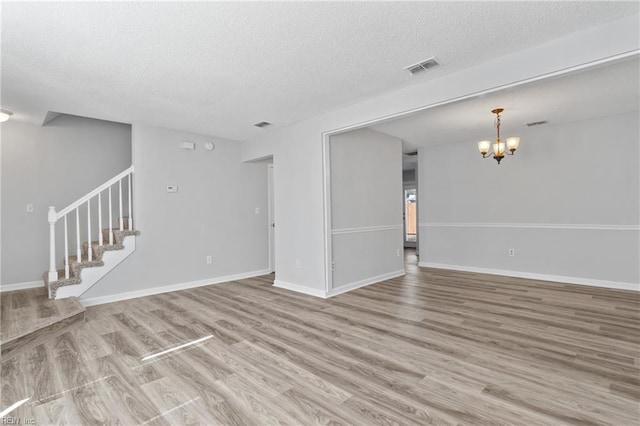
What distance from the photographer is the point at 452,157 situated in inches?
242

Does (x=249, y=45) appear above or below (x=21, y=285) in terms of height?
above

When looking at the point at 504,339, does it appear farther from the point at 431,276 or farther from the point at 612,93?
the point at 612,93

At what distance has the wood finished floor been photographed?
179 cm

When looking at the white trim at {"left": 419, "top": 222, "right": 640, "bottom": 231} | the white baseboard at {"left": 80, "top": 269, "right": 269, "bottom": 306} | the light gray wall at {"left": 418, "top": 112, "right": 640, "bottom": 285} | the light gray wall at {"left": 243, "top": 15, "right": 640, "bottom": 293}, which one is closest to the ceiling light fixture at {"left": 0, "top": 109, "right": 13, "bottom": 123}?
the white baseboard at {"left": 80, "top": 269, "right": 269, "bottom": 306}

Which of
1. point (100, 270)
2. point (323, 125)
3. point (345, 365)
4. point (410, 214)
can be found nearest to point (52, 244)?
point (100, 270)

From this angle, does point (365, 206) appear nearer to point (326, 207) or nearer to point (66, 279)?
point (326, 207)

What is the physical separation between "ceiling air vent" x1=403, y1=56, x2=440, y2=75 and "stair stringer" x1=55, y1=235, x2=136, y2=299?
4202mm

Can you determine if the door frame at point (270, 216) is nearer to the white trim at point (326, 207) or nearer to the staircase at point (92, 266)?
the white trim at point (326, 207)

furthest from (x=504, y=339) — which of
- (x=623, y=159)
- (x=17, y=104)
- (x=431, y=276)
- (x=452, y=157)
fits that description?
(x=17, y=104)

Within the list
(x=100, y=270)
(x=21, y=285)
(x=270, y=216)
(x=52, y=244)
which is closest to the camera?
(x=52, y=244)

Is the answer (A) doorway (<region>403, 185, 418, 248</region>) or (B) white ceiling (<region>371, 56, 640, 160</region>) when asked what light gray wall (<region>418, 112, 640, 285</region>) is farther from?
(A) doorway (<region>403, 185, 418, 248</region>)

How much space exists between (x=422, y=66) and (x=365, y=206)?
2.52 m

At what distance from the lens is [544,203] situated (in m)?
5.15

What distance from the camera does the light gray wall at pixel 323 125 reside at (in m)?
2.30
